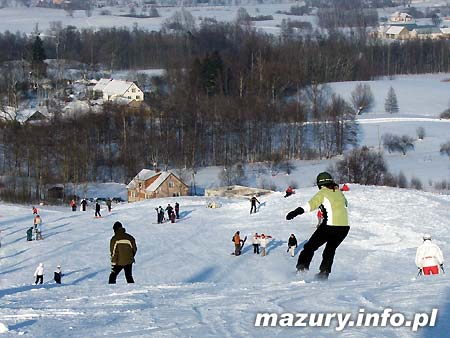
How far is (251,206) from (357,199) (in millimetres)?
3397

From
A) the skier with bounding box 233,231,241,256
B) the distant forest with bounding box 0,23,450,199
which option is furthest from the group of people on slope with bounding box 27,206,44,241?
the distant forest with bounding box 0,23,450,199

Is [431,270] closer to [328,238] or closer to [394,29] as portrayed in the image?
[328,238]

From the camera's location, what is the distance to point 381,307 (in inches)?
268

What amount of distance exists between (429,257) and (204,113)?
49012 mm

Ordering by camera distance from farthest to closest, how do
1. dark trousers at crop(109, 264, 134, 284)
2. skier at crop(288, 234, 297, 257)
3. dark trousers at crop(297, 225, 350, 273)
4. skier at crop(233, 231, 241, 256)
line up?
skier at crop(233, 231, 241, 256), skier at crop(288, 234, 297, 257), dark trousers at crop(109, 264, 134, 284), dark trousers at crop(297, 225, 350, 273)

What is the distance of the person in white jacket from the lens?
10930 mm

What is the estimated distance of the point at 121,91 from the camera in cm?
7031

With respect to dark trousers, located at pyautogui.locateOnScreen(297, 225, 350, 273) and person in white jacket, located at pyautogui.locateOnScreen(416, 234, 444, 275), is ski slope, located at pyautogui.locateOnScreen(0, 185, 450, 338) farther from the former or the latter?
person in white jacket, located at pyautogui.locateOnScreen(416, 234, 444, 275)

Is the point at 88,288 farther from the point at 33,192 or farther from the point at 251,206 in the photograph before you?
the point at 33,192

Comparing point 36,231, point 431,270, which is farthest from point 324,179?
point 36,231

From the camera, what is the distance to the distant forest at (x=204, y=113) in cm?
5097

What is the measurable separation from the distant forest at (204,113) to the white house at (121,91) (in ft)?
4.95

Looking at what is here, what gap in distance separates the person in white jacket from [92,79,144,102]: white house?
58742mm

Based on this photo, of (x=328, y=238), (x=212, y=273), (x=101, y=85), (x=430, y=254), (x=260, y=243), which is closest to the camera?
(x=328, y=238)
